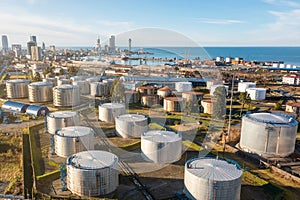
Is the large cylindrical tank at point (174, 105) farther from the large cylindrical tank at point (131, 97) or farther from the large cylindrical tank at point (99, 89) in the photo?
the large cylindrical tank at point (99, 89)

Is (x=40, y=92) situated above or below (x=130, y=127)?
above

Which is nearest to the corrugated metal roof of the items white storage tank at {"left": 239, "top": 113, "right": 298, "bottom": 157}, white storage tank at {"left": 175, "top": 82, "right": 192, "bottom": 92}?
white storage tank at {"left": 175, "top": 82, "right": 192, "bottom": 92}

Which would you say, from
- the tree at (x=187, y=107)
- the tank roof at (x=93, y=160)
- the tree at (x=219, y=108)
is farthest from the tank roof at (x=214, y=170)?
the tree at (x=187, y=107)

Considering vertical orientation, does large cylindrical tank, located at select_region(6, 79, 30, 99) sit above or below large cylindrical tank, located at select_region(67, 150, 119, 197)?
above

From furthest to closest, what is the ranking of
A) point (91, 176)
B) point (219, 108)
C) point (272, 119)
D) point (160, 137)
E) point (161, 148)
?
point (219, 108)
point (272, 119)
point (160, 137)
point (161, 148)
point (91, 176)

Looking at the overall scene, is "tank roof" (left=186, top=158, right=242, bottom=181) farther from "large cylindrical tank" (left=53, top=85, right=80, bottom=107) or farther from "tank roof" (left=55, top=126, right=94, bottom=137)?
"large cylindrical tank" (left=53, top=85, right=80, bottom=107)

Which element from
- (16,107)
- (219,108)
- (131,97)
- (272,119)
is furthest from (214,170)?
(16,107)

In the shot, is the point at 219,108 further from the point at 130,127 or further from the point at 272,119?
the point at 130,127
